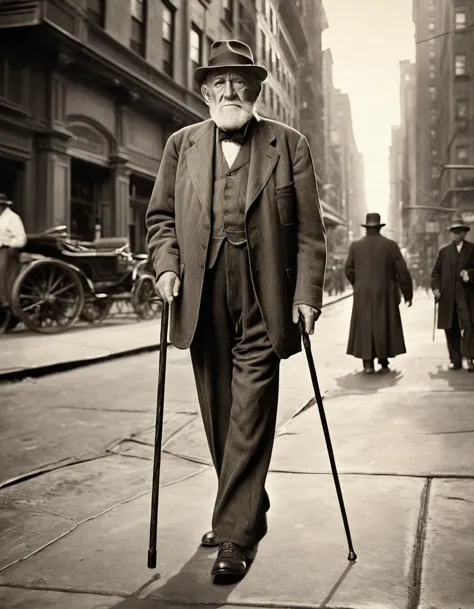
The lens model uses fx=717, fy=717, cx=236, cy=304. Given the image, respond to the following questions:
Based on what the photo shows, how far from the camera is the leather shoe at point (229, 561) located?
2.58 m

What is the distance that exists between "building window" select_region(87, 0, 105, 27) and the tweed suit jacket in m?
16.6

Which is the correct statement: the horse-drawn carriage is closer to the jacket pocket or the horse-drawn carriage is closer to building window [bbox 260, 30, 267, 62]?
the jacket pocket

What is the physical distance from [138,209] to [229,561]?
20.2 m

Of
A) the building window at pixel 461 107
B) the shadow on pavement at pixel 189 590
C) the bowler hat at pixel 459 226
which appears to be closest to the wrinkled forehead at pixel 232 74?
the shadow on pavement at pixel 189 590

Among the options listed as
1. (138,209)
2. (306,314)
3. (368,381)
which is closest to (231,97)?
(306,314)

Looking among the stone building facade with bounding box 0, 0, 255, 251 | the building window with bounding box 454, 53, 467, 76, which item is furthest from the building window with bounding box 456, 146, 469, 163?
the stone building facade with bounding box 0, 0, 255, 251

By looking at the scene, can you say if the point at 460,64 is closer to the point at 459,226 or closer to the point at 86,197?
the point at 86,197

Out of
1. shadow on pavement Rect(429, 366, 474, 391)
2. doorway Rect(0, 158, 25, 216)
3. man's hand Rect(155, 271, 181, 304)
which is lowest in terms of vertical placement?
shadow on pavement Rect(429, 366, 474, 391)

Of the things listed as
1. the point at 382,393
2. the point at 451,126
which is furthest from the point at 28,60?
the point at 451,126

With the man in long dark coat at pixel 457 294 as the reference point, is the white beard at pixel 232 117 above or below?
above

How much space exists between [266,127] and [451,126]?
53.7m

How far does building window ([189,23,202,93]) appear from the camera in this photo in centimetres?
2519

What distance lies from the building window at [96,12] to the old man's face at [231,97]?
16492mm

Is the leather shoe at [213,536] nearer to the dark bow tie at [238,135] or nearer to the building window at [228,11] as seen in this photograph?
the dark bow tie at [238,135]
